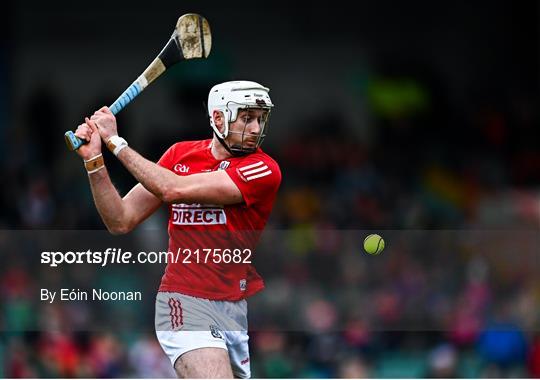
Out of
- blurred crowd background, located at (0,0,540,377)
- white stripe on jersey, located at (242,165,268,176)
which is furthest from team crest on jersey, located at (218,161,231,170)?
blurred crowd background, located at (0,0,540,377)

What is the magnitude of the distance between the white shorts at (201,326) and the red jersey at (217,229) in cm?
5

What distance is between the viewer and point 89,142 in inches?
213

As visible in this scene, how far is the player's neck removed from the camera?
566 cm

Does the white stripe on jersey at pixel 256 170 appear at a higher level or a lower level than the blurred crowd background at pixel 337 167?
higher

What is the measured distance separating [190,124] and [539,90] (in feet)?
11.8

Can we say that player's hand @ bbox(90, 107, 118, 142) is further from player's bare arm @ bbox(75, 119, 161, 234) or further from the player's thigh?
the player's thigh

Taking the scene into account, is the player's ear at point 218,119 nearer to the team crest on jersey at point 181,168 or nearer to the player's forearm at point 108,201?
the team crest on jersey at point 181,168

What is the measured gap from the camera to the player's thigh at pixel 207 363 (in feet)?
17.3

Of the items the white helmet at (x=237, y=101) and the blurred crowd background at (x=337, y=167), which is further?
the blurred crowd background at (x=337, y=167)

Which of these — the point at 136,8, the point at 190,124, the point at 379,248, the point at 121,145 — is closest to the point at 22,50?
the point at 136,8

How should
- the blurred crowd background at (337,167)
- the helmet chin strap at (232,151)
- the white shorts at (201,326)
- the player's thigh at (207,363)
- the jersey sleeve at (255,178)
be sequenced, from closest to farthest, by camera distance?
the player's thigh at (207,363) < the white shorts at (201,326) < the jersey sleeve at (255,178) < the helmet chin strap at (232,151) < the blurred crowd background at (337,167)

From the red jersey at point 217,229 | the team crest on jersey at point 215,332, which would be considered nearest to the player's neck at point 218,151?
the red jersey at point 217,229

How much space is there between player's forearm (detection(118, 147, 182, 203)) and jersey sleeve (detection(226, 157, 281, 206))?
268mm

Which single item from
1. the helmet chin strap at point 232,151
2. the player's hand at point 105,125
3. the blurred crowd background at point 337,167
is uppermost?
the player's hand at point 105,125
